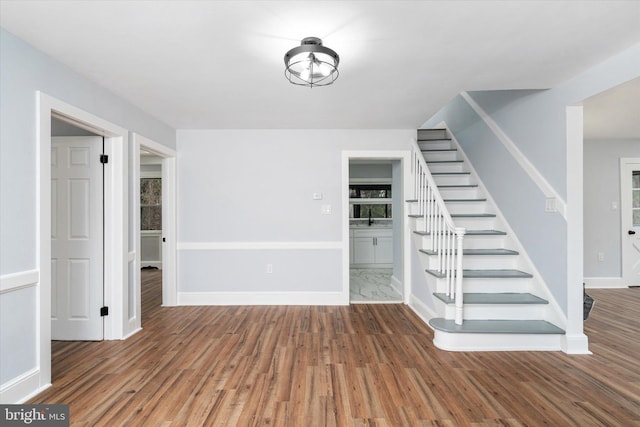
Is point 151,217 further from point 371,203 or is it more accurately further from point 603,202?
point 603,202

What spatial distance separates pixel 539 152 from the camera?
288cm

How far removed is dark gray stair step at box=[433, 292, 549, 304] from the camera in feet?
9.29

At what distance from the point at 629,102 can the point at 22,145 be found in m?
5.12

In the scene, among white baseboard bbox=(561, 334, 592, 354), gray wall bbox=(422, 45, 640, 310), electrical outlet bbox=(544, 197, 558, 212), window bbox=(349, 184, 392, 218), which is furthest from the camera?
window bbox=(349, 184, 392, 218)

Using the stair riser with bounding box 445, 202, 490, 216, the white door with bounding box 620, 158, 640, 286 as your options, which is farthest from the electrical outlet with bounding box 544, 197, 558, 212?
the white door with bounding box 620, 158, 640, 286

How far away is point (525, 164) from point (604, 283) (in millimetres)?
3338

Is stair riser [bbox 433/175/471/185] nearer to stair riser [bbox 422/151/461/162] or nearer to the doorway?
stair riser [bbox 422/151/461/162]

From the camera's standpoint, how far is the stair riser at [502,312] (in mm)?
2854

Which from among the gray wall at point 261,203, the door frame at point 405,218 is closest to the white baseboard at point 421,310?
the door frame at point 405,218

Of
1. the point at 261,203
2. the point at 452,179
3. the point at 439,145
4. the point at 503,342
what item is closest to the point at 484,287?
the point at 503,342

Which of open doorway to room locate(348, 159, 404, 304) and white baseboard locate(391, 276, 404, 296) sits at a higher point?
open doorway to room locate(348, 159, 404, 304)

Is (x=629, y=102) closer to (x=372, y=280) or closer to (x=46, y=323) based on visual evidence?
(x=372, y=280)

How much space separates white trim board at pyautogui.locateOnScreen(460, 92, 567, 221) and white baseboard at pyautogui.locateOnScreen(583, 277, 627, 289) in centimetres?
308

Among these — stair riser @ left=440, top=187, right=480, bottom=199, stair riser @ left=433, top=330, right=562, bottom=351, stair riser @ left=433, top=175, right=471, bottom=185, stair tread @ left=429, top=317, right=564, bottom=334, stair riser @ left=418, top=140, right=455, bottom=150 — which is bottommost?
stair riser @ left=433, top=330, right=562, bottom=351
